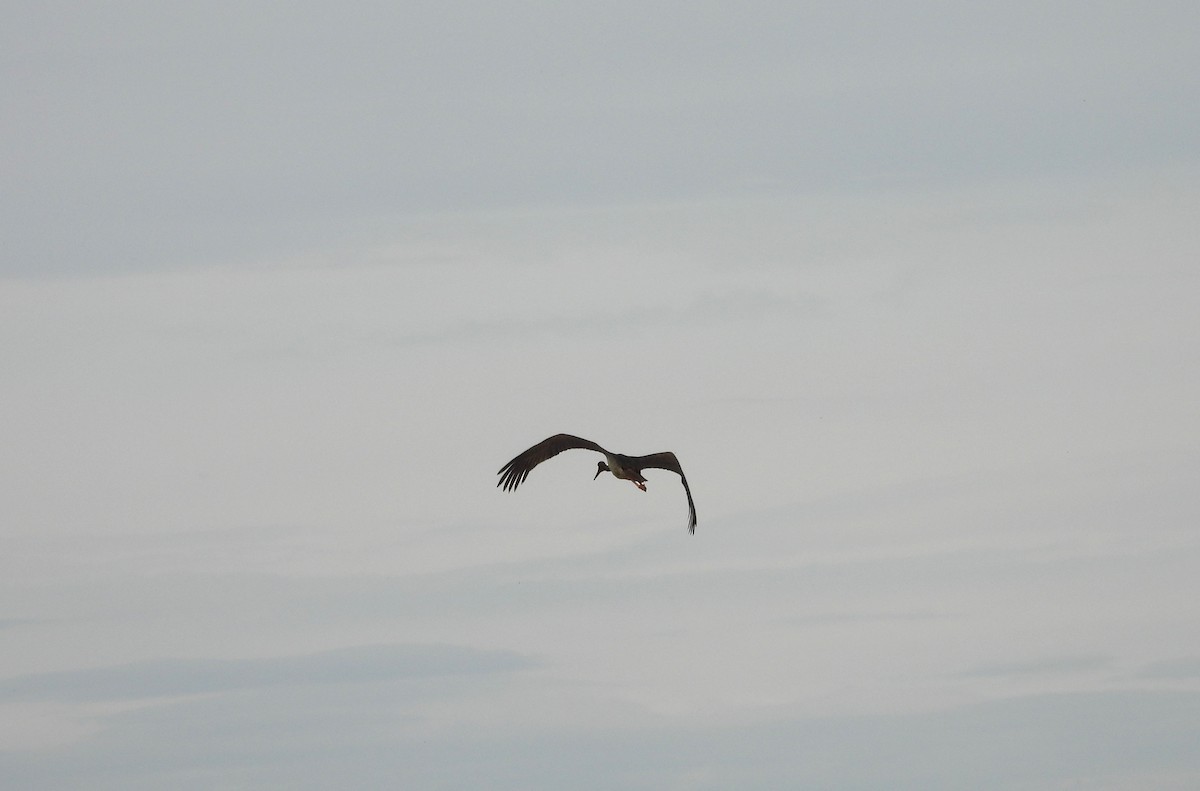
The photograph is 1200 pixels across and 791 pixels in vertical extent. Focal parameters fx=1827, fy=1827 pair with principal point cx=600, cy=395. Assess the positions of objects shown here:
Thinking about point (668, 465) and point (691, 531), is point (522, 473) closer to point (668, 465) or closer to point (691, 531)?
point (668, 465)

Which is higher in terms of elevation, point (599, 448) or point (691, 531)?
point (599, 448)

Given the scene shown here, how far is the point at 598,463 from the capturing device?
8419 centimetres

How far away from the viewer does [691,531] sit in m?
71.8

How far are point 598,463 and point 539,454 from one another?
9.02 feet

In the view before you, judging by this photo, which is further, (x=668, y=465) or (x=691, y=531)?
(x=668, y=465)

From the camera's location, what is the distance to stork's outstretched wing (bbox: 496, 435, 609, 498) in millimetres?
82375

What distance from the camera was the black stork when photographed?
82000 millimetres

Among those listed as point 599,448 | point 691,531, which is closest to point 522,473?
point 599,448

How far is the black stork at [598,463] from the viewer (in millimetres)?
82000

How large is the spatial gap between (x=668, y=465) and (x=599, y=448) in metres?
3.23

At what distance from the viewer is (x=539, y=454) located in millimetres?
84188

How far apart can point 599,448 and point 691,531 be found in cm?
1161

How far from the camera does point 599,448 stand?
82.4m

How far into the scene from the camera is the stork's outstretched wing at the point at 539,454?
270ft
